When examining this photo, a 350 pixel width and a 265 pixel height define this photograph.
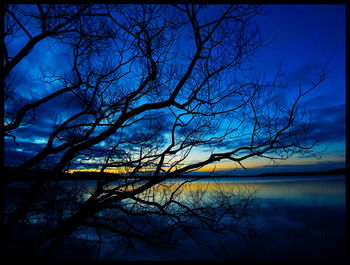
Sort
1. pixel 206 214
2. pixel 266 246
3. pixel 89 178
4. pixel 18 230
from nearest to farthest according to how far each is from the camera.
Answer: pixel 18 230 < pixel 89 178 < pixel 266 246 < pixel 206 214

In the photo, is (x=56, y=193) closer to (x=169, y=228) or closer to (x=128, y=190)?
(x=128, y=190)

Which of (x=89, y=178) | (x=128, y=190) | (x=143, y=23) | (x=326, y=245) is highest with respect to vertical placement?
(x=143, y=23)

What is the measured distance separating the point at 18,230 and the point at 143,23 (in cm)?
426

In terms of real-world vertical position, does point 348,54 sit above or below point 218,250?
above

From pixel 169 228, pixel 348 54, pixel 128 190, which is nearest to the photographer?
pixel 348 54

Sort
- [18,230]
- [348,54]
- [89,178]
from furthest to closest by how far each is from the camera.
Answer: [89,178] → [348,54] → [18,230]

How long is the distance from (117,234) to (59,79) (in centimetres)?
389

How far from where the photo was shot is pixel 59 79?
386 centimetres

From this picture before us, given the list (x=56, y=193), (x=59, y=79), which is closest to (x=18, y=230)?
(x=56, y=193)

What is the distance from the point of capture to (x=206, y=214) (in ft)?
20.9

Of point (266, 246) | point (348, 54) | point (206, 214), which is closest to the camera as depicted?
point (348, 54)
